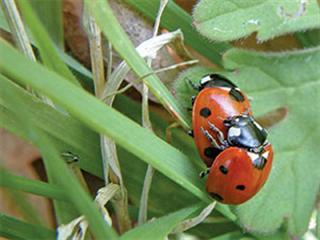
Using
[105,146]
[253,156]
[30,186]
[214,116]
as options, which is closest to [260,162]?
[253,156]

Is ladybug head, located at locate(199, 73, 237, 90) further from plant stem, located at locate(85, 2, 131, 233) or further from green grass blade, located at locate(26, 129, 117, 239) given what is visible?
green grass blade, located at locate(26, 129, 117, 239)

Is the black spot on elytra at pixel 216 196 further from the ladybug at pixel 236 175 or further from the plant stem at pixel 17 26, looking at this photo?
the plant stem at pixel 17 26

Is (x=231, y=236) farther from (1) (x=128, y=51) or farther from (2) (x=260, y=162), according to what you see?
(1) (x=128, y=51)

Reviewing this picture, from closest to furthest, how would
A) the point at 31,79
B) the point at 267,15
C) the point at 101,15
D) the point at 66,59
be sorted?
the point at 31,79 → the point at 101,15 → the point at 267,15 → the point at 66,59

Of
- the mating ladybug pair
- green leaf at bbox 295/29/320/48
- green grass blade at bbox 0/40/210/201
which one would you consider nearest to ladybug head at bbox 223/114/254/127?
the mating ladybug pair

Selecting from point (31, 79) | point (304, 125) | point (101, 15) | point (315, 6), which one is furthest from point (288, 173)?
point (31, 79)

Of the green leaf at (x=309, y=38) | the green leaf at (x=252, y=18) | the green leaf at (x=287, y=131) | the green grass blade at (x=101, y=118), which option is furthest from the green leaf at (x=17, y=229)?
the green leaf at (x=309, y=38)

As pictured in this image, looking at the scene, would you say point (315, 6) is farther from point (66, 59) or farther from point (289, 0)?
point (66, 59)
